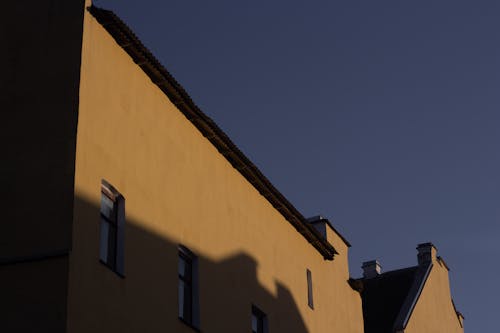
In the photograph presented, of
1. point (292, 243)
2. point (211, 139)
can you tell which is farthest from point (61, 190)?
point (292, 243)

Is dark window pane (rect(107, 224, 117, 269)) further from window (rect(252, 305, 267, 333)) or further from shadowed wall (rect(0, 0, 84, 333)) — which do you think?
window (rect(252, 305, 267, 333))

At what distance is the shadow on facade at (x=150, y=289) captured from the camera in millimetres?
18219

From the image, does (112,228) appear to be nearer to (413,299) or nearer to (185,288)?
(185,288)

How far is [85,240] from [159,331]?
306 cm

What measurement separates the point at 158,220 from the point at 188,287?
2.06 m

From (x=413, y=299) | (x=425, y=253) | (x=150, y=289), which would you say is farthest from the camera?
(x=425, y=253)

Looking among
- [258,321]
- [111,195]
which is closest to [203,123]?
[111,195]

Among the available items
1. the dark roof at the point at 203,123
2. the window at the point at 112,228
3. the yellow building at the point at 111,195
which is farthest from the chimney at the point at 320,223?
the window at the point at 112,228

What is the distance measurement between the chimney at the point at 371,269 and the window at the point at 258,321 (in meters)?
23.1

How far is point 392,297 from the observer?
44.4 metres

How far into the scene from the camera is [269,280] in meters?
27.1

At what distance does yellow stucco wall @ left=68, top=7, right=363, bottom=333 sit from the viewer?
18844 millimetres

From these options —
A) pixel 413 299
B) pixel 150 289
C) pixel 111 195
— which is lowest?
pixel 150 289

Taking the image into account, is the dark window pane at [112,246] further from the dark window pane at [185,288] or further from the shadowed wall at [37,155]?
the dark window pane at [185,288]
